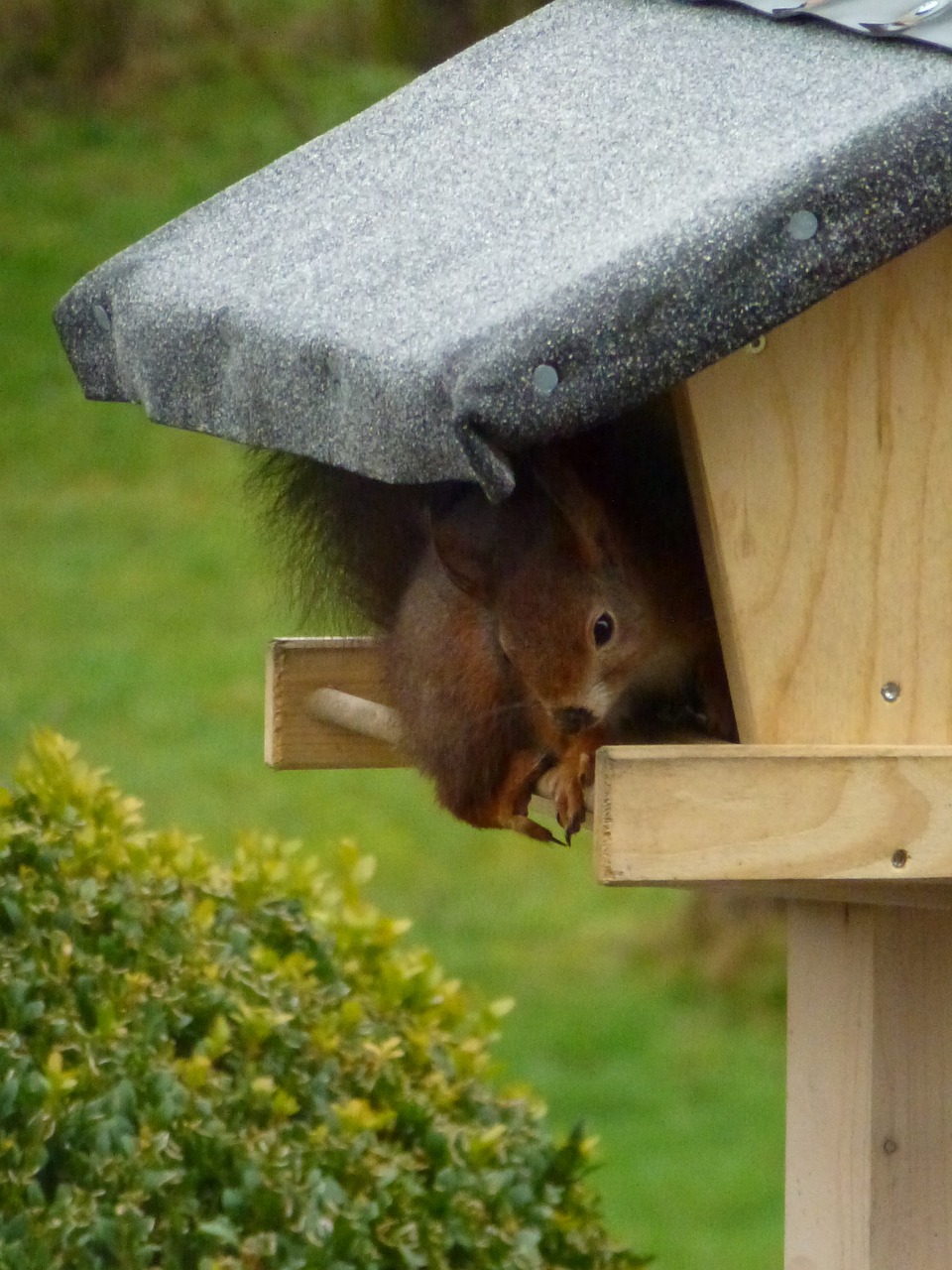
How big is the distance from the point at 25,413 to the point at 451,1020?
6.20 metres

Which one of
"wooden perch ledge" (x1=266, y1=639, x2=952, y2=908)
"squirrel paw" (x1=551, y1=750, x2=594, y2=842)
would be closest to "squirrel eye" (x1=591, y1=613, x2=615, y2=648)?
"squirrel paw" (x1=551, y1=750, x2=594, y2=842)

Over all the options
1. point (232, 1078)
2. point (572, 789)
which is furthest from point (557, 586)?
point (232, 1078)

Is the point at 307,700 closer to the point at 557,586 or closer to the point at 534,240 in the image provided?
the point at 557,586

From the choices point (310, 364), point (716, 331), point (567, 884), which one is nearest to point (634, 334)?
point (716, 331)

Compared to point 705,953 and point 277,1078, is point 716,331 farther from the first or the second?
point 705,953

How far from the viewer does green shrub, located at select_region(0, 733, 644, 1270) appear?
6.14 ft

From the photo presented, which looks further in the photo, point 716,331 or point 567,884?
point 567,884

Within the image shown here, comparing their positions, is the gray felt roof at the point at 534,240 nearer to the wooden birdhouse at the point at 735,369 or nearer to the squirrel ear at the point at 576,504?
the wooden birdhouse at the point at 735,369

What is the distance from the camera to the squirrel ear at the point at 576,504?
6.27 ft

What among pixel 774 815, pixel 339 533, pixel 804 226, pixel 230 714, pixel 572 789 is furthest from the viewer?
pixel 230 714

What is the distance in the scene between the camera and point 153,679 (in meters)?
6.68

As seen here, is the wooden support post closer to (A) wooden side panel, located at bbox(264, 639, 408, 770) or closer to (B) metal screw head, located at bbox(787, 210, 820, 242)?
(B) metal screw head, located at bbox(787, 210, 820, 242)

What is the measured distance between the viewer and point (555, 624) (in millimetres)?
1912

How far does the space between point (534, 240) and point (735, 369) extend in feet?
0.65
